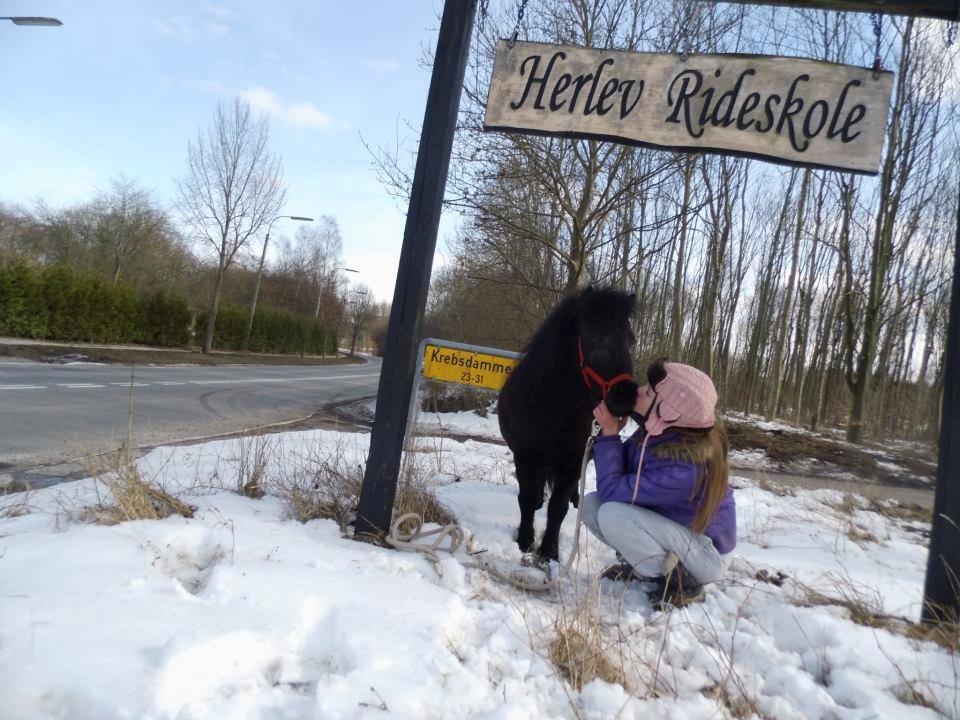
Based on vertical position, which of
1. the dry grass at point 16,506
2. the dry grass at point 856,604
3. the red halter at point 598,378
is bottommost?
the dry grass at point 16,506

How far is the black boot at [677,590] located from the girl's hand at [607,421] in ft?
2.20

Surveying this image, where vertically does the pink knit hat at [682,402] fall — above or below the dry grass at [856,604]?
above

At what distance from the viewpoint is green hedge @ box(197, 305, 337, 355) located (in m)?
29.4

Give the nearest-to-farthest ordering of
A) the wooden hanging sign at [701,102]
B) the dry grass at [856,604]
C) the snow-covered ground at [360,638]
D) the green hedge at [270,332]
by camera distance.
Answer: the snow-covered ground at [360,638] < the dry grass at [856,604] < the wooden hanging sign at [701,102] < the green hedge at [270,332]

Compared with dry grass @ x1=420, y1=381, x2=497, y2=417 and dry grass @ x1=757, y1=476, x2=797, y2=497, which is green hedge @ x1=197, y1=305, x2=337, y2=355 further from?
dry grass @ x1=757, y1=476, x2=797, y2=497

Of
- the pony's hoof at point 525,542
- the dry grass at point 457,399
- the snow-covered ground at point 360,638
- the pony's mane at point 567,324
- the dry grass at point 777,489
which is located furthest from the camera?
the dry grass at point 457,399

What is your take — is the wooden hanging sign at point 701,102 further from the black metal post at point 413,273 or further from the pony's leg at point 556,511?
the pony's leg at point 556,511

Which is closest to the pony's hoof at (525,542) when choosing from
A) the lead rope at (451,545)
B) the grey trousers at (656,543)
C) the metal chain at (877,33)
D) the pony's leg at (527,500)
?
the pony's leg at (527,500)

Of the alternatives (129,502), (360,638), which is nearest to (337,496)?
(129,502)

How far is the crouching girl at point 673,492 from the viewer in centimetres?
234

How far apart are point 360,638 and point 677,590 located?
1545 millimetres

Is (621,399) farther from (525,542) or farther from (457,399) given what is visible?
(457,399)

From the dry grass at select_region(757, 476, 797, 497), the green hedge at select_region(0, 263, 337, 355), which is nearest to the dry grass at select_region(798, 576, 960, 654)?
the dry grass at select_region(757, 476, 797, 497)

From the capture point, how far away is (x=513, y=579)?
8.07 feet
